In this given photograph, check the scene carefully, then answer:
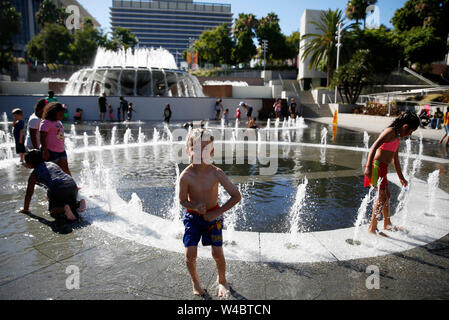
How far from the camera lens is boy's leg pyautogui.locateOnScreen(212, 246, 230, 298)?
2801 mm

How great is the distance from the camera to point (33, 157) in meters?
4.58

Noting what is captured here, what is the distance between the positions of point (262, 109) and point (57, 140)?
23.5m

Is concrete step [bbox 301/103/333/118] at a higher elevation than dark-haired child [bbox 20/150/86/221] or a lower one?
higher

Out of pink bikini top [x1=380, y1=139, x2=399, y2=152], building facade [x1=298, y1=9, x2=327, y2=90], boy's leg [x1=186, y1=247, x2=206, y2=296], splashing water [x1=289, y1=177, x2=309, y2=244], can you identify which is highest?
building facade [x1=298, y1=9, x2=327, y2=90]

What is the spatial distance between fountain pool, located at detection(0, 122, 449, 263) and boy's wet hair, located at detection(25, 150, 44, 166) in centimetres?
79

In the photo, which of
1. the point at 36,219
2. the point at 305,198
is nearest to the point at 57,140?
the point at 36,219

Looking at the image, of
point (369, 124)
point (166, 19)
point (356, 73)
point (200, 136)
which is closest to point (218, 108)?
point (369, 124)

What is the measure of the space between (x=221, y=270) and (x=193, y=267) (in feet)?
0.85

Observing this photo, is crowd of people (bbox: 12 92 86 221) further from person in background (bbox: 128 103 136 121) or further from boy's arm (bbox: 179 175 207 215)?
person in background (bbox: 128 103 136 121)

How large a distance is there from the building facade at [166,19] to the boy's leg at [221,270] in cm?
16401

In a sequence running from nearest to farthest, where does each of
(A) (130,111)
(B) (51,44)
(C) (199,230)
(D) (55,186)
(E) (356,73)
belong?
1. (C) (199,230)
2. (D) (55,186)
3. (A) (130,111)
4. (E) (356,73)
5. (B) (51,44)

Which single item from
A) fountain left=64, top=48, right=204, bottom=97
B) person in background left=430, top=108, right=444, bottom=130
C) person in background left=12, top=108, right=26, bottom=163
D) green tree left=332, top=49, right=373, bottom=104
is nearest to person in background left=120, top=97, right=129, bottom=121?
fountain left=64, top=48, right=204, bottom=97

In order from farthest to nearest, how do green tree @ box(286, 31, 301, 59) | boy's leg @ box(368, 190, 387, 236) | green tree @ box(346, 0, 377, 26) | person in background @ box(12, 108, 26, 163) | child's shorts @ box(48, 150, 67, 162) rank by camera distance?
green tree @ box(286, 31, 301, 59), green tree @ box(346, 0, 377, 26), person in background @ box(12, 108, 26, 163), child's shorts @ box(48, 150, 67, 162), boy's leg @ box(368, 190, 387, 236)

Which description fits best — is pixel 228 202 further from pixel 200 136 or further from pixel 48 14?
pixel 48 14
